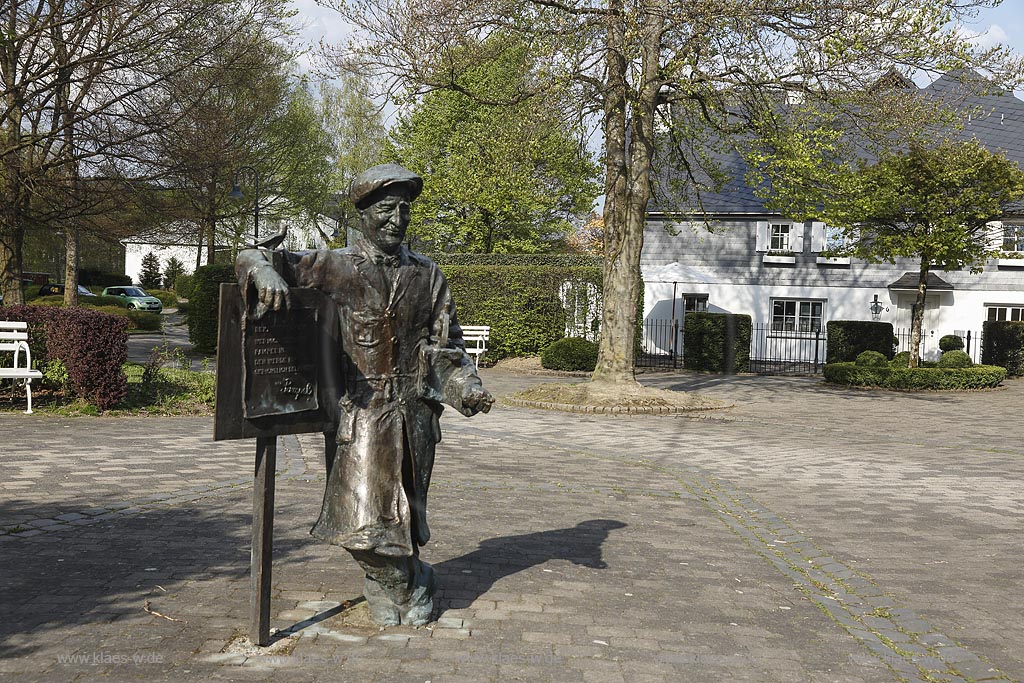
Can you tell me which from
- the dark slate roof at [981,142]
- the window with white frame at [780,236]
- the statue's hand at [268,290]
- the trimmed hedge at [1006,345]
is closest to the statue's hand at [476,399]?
the statue's hand at [268,290]

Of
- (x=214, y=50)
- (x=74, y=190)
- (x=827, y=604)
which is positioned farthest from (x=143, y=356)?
(x=827, y=604)

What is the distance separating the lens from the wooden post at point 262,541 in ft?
14.3

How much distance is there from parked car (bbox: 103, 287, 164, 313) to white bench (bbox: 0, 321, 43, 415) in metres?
30.3

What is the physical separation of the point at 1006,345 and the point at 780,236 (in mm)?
7961

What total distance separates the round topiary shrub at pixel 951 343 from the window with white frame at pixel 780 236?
5446 millimetres

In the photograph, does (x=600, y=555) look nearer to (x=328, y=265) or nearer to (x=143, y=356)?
(x=328, y=265)

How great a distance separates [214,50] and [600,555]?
557 inches

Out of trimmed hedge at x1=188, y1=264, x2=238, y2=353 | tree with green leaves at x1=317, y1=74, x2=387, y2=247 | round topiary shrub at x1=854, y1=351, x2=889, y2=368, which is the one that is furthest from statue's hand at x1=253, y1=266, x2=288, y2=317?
tree with green leaves at x1=317, y1=74, x2=387, y2=247

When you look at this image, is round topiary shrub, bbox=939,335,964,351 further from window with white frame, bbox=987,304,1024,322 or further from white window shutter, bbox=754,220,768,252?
white window shutter, bbox=754,220,768,252

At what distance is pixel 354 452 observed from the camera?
177 inches

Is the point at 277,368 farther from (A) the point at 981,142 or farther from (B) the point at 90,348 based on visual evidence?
(A) the point at 981,142

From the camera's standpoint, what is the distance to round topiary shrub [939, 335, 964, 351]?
1052 inches

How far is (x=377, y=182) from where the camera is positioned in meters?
4.56

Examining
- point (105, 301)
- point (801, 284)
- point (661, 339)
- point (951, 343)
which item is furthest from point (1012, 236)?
point (105, 301)
